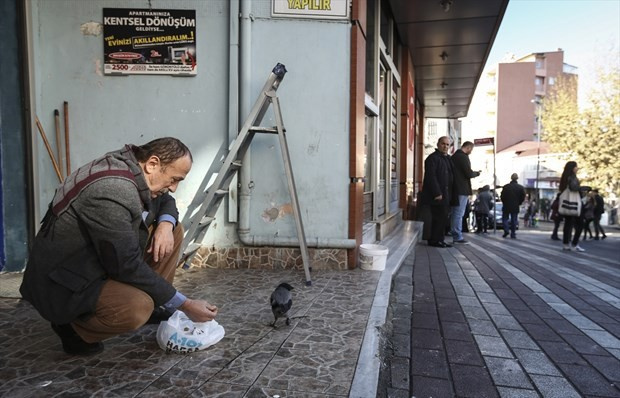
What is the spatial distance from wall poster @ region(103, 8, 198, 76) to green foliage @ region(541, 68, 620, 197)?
2745 cm

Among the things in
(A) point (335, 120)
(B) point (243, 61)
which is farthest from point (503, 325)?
(B) point (243, 61)

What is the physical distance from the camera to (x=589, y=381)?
2553mm

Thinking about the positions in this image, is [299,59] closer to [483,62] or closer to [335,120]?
[335,120]

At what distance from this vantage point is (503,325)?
139 inches

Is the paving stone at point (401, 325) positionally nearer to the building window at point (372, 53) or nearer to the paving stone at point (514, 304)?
the paving stone at point (514, 304)

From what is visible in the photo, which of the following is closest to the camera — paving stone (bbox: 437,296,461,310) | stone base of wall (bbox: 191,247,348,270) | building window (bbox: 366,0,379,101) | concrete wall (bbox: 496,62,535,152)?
paving stone (bbox: 437,296,461,310)

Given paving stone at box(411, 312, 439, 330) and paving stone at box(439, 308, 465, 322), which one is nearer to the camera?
paving stone at box(411, 312, 439, 330)

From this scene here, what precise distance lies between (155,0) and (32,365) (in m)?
3.77

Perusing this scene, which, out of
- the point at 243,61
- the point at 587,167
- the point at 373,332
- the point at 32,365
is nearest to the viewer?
the point at 32,365

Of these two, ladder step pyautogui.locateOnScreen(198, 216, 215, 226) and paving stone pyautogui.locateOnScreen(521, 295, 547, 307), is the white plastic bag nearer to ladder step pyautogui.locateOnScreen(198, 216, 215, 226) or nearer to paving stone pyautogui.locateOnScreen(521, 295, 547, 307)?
ladder step pyautogui.locateOnScreen(198, 216, 215, 226)

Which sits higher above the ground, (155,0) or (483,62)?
(483,62)

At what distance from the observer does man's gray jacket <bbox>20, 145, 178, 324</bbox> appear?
199 cm

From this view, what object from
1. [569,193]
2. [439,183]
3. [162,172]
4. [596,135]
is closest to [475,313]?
[162,172]

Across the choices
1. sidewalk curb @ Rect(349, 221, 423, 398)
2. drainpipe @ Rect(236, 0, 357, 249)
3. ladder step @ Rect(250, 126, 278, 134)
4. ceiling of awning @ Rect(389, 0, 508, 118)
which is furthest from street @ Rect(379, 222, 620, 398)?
ceiling of awning @ Rect(389, 0, 508, 118)
